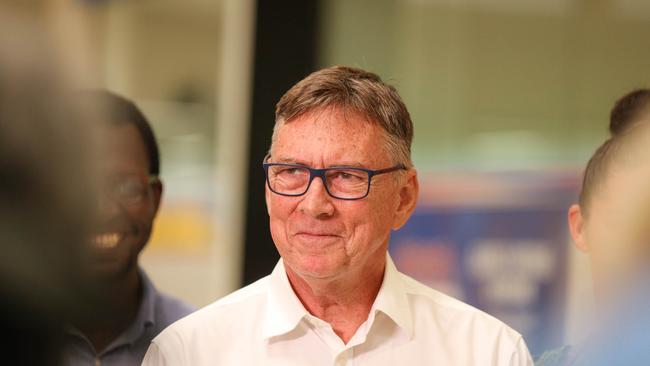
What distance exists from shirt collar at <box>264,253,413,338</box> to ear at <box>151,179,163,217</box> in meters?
0.31

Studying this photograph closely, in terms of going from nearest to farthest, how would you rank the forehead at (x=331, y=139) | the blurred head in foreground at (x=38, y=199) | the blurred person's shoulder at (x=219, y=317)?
the blurred head in foreground at (x=38, y=199) < the forehead at (x=331, y=139) < the blurred person's shoulder at (x=219, y=317)

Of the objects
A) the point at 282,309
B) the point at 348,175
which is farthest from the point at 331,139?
the point at 282,309

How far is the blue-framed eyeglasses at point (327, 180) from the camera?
1.59 metres

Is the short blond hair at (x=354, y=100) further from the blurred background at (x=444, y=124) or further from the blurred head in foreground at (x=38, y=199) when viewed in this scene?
the blurred background at (x=444, y=124)

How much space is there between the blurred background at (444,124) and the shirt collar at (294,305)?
124 cm

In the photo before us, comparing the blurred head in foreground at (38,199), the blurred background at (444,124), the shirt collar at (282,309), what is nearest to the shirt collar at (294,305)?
the shirt collar at (282,309)

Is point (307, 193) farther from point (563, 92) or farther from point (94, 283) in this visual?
point (563, 92)

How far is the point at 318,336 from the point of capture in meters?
1.68

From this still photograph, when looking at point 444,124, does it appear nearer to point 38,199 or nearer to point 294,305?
point 294,305

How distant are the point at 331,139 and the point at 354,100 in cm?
8

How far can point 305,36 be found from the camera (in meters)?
3.77

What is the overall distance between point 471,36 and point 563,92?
0.54m

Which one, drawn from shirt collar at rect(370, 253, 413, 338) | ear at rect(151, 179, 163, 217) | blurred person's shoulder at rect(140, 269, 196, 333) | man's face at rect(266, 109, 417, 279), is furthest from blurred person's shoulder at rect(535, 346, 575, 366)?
ear at rect(151, 179, 163, 217)

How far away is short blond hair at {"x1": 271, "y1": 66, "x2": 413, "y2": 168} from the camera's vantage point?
1.59 meters
